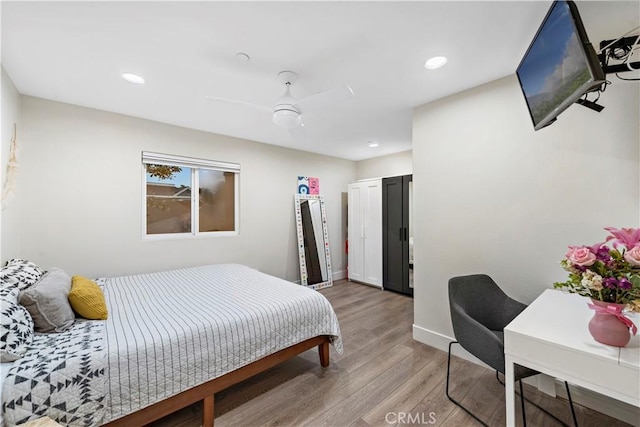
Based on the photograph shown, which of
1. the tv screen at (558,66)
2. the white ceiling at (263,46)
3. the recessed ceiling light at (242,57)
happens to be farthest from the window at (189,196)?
the tv screen at (558,66)

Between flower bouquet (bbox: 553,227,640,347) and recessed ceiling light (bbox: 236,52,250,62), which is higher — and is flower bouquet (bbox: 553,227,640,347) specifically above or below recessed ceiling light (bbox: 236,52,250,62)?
below

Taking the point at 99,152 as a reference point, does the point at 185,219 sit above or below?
below

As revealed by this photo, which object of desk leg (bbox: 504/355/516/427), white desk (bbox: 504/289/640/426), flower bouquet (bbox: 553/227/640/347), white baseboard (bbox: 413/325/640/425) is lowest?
white baseboard (bbox: 413/325/640/425)

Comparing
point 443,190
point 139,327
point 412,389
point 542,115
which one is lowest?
point 412,389

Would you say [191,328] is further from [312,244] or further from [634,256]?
[312,244]

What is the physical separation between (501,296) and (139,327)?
266cm

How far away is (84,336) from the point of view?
151 cm

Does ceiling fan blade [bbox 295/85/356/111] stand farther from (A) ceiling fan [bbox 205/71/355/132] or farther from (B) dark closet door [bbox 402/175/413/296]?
(B) dark closet door [bbox 402/175/413/296]

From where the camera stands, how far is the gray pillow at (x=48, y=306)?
153cm

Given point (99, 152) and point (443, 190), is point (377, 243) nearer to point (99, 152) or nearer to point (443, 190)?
point (443, 190)

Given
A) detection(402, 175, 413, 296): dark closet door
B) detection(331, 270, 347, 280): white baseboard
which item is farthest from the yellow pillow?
detection(331, 270, 347, 280): white baseboard

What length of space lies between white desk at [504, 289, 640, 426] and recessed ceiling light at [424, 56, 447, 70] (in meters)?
1.81

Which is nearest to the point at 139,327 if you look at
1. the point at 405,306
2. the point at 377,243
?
the point at 405,306

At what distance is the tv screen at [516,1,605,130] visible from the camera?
1.10 meters
